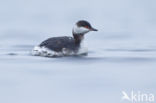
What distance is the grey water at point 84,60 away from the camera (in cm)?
1678

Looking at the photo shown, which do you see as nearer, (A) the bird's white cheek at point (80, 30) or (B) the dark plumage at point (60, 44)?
(B) the dark plumage at point (60, 44)

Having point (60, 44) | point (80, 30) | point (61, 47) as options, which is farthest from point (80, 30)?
point (61, 47)

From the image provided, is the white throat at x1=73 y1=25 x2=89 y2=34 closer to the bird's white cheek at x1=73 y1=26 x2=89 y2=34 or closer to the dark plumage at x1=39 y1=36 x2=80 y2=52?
the bird's white cheek at x1=73 y1=26 x2=89 y2=34

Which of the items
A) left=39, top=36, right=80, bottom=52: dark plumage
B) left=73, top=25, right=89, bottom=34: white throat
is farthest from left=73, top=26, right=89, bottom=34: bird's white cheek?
left=39, top=36, right=80, bottom=52: dark plumage

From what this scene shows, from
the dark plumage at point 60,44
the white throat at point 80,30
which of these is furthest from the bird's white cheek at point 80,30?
the dark plumage at point 60,44

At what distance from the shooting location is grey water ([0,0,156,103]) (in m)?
16.8

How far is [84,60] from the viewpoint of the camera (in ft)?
68.1

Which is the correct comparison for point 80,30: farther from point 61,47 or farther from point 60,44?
point 61,47

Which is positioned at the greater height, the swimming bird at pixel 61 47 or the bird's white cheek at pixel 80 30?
the bird's white cheek at pixel 80 30

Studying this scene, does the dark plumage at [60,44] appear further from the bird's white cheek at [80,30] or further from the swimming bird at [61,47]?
the bird's white cheek at [80,30]

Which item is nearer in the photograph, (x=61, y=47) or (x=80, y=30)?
(x=61, y=47)

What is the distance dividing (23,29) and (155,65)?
12.9 m

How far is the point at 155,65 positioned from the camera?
19906 millimetres

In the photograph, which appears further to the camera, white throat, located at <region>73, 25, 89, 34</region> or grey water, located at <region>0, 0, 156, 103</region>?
white throat, located at <region>73, 25, 89, 34</region>
